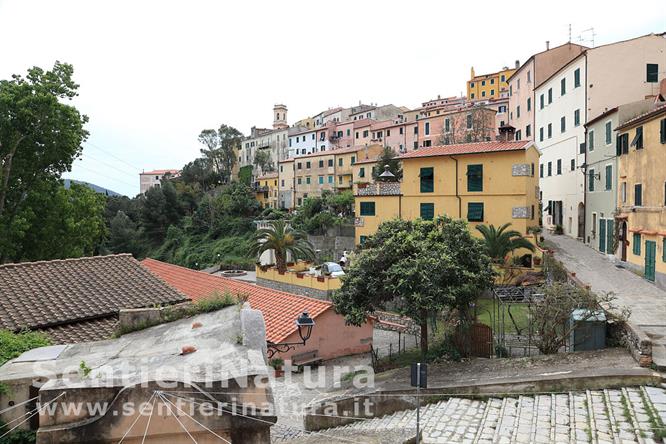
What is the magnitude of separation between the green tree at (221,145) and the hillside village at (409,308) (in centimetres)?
3908

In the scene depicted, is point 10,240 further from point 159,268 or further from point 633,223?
point 633,223

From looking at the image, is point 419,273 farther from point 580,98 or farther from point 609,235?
point 580,98

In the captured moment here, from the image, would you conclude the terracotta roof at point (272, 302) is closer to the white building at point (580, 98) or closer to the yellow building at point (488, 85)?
the white building at point (580, 98)

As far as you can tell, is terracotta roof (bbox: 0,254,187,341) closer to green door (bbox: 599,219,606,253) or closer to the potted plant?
the potted plant

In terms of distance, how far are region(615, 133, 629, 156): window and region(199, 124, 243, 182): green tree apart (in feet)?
196

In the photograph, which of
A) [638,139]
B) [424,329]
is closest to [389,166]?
[638,139]

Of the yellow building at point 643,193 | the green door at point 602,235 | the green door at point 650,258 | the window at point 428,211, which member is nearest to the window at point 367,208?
the window at point 428,211

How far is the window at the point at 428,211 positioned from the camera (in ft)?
96.6

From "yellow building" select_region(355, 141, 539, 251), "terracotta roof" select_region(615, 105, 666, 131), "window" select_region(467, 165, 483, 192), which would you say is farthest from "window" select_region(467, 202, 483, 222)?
"terracotta roof" select_region(615, 105, 666, 131)

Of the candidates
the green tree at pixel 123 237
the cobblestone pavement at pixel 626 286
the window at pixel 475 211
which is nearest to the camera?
the cobblestone pavement at pixel 626 286

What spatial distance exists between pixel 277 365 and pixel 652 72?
94.7ft

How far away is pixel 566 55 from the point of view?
126 ft

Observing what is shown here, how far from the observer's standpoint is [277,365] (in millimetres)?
15773

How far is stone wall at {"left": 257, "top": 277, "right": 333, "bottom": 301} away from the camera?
24.9 m
